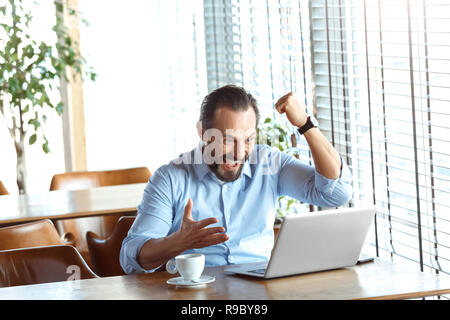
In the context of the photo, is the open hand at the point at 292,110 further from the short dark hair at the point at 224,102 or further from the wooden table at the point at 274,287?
the wooden table at the point at 274,287

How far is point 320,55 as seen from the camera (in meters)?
3.50

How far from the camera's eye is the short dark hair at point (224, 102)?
8.00 feet

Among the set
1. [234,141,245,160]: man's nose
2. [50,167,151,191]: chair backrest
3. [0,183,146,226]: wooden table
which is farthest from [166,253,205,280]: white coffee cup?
[50,167,151,191]: chair backrest

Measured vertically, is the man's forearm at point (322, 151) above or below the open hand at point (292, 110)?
below

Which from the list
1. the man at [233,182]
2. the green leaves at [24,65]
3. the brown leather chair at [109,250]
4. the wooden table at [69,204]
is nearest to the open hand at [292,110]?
the man at [233,182]

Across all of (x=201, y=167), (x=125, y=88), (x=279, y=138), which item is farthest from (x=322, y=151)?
(x=125, y=88)

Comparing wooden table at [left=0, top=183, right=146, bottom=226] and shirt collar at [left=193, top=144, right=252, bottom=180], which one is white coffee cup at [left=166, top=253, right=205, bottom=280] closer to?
shirt collar at [left=193, top=144, right=252, bottom=180]

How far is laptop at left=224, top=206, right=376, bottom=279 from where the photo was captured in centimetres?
191

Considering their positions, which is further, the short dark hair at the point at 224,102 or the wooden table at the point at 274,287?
the short dark hair at the point at 224,102

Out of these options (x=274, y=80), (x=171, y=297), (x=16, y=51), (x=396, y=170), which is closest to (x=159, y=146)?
(x=16, y=51)

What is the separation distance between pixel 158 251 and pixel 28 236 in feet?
3.15

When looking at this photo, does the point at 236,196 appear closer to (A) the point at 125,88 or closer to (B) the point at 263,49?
(B) the point at 263,49

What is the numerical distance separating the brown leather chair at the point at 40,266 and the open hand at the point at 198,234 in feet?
1.82
